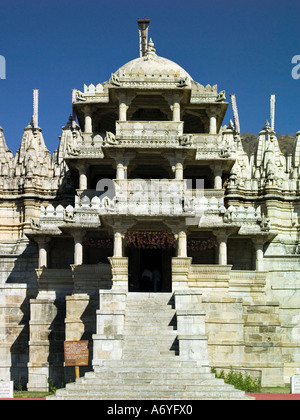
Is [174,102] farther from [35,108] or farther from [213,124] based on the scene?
[35,108]

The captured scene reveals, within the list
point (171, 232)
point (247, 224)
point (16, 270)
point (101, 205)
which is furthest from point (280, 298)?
point (16, 270)

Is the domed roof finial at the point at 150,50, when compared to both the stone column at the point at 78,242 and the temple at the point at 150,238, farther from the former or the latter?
the stone column at the point at 78,242

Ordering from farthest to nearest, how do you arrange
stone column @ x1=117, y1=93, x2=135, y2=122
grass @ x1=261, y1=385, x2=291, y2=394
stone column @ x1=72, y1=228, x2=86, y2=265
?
stone column @ x1=117, y1=93, x2=135, y2=122 → stone column @ x1=72, y1=228, x2=86, y2=265 → grass @ x1=261, y1=385, x2=291, y2=394

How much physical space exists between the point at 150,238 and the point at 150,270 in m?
4.08

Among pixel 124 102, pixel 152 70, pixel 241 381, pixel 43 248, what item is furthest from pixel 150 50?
pixel 241 381

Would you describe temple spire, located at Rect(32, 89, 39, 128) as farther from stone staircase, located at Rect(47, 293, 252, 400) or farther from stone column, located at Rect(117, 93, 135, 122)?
stone staircase, located at Rect(47, 293, 252, 400)

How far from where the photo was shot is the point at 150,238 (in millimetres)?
37156

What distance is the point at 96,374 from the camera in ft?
94.8

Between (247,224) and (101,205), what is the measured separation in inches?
298

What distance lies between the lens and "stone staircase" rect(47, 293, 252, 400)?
27172 mm

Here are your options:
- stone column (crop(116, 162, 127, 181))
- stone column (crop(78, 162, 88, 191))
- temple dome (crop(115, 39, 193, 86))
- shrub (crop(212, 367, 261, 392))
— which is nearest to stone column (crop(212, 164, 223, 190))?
temple dome (crop(115, 39, 193, 86))

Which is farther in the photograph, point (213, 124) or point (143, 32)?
point (143, 32)

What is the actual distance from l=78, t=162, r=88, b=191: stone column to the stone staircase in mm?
9248
